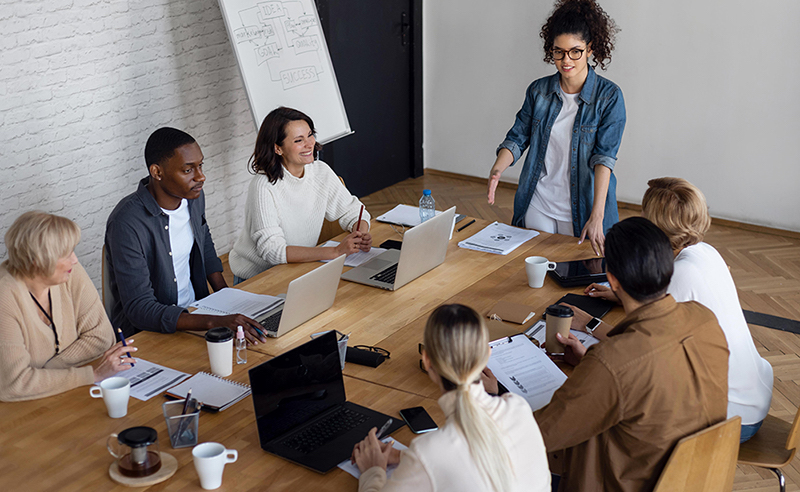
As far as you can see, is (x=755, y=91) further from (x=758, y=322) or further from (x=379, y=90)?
(x=379, y=90)

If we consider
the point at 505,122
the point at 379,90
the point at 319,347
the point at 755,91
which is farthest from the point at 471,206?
the point at 319,347

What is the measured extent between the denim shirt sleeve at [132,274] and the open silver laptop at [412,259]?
0.73 metres

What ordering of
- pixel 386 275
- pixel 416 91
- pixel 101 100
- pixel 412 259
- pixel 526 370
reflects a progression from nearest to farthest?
pixel 526 370
pixel 412 259
pixel 386 275
pixel 101 100
pixel 416 91

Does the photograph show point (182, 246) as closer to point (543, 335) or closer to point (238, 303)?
point (238, 303)

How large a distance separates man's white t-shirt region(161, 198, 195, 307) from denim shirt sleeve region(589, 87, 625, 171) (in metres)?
1.76

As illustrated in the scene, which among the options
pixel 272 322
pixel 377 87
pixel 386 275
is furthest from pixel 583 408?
pixel 377 87

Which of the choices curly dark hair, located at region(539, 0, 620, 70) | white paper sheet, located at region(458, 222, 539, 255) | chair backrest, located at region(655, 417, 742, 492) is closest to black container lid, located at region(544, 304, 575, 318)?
chair backrest, located at region(655, 417, 742, 492)

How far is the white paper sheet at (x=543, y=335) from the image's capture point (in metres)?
2.35

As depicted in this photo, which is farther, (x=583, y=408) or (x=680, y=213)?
(x=680, y=213)

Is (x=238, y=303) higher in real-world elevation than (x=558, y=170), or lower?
lower

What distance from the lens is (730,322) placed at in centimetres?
219

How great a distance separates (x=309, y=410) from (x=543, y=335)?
0.85m

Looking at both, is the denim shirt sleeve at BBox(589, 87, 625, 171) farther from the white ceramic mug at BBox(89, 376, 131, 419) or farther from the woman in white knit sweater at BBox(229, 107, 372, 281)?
the white ceramic mug at BBox(89, 376, 131, 419)

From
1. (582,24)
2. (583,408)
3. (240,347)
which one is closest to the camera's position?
(583,408)
